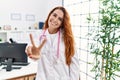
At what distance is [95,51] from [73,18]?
2522 millimetres

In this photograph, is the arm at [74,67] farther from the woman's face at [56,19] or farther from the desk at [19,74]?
the desk at [19,74]

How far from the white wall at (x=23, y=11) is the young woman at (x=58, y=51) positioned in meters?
4.13

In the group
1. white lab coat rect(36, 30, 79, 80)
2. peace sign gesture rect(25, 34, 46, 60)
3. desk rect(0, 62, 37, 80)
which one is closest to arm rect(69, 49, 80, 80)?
white lab coat rect(36, 30, 79, 80)

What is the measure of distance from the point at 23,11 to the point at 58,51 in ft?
14.6

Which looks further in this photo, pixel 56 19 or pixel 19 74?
pixel 19 74

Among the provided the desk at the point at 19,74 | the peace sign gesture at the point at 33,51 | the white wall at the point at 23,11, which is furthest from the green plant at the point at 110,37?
the white wall at the point at 23,11

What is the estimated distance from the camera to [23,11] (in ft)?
19.0

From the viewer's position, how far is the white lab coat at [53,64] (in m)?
1.61

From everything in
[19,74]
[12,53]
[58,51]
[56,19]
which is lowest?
[19,74]

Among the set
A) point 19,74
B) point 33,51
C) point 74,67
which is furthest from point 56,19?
point 19,74

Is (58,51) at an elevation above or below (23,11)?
below

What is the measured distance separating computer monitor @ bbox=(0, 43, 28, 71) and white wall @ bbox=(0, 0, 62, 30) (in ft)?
9.14

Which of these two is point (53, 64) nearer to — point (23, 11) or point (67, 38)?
point (67, 38)

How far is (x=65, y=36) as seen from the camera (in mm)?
1643
